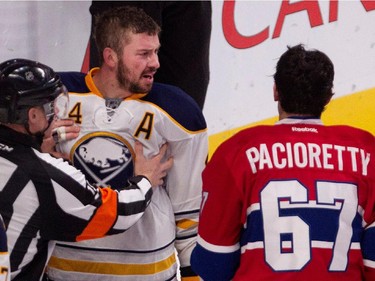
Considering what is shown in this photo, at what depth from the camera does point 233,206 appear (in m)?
2.31

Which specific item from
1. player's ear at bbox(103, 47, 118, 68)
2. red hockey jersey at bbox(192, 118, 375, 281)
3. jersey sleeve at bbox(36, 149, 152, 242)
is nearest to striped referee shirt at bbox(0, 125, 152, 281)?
jersey sleeve at bbox(36, 149, 152, 242)

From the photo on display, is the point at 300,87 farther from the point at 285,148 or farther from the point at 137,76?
the point at 137,76

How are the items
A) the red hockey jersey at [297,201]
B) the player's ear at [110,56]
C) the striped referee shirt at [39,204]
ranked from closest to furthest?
the red hockey jersey at [297,201] → the striped referee shirt at [39,204] → the player's ear at [110,56]

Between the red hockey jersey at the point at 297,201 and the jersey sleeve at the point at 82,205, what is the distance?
11.7 inches

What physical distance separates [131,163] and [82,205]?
34 cm

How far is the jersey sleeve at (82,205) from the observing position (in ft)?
7.93

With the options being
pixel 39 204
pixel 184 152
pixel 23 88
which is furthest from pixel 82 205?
pixel 184 152

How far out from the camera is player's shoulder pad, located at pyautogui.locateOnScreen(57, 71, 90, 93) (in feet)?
9.18

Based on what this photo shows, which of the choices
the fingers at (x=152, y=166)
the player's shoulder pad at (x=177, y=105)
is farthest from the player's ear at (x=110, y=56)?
the fingers at (x=152, y=166)

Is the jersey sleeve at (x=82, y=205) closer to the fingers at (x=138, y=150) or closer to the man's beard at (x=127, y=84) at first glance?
the fingers at (x=138, y=150)

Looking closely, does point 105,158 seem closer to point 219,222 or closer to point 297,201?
point 219,222

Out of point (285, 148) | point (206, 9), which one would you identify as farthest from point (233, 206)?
point (206, 9)

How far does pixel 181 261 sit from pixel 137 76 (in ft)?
1.76

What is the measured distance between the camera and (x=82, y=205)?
8.08ft
